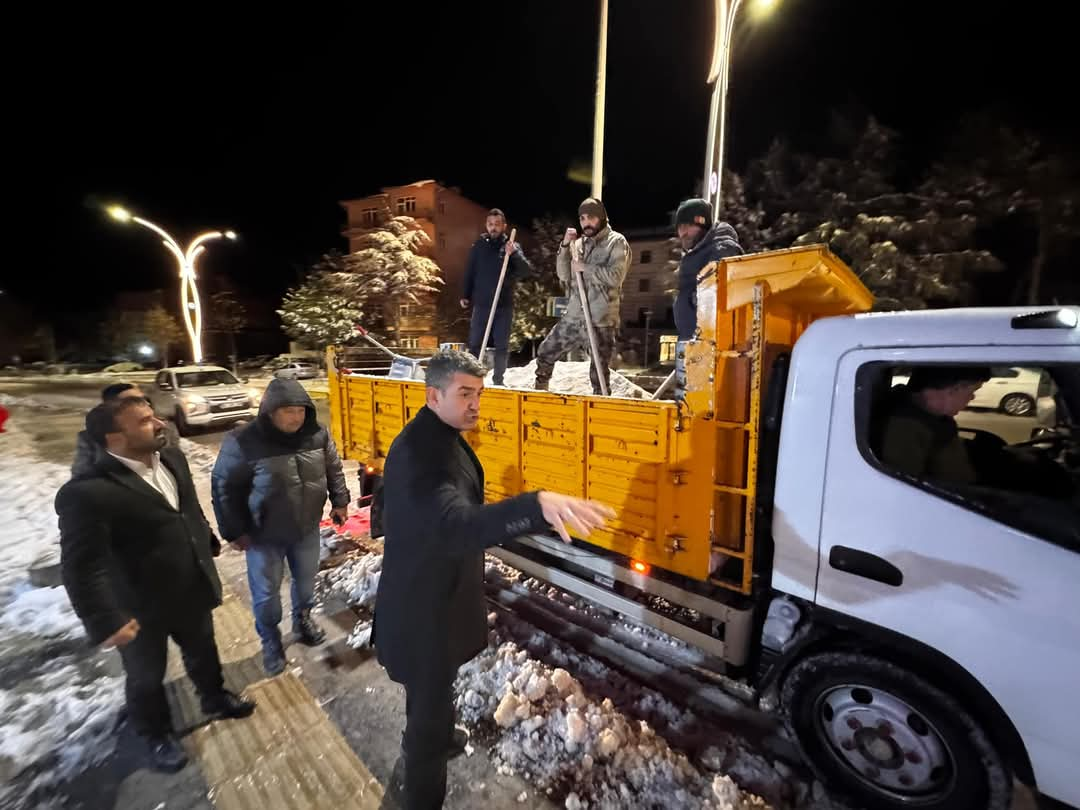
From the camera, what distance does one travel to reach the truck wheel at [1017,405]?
8.19 feet

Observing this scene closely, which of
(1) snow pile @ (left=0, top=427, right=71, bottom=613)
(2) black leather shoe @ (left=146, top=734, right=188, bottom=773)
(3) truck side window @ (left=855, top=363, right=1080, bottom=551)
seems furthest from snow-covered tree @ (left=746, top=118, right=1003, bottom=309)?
(1) snow pile @ (left=0, top=427, right=71, bottom=613)

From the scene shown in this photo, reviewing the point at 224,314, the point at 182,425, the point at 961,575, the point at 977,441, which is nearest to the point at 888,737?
the point at 961,575

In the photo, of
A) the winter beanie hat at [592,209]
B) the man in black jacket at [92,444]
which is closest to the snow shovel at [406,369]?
the winter beanie hat at [592,209]

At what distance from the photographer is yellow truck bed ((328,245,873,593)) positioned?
2.42 m

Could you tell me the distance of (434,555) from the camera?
180cm

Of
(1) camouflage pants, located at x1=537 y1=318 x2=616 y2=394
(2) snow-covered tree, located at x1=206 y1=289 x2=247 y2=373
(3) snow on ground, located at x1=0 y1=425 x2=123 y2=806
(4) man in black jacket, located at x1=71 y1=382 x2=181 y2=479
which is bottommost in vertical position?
(3) snow on ground, located at x1=0 y1=425 x2=123 y2=806

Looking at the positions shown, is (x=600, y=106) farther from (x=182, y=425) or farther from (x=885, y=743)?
(x=182, y=425)

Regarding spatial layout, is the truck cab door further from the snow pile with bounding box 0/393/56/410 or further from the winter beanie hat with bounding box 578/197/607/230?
the snow pile with bounding box 0/393/56/410

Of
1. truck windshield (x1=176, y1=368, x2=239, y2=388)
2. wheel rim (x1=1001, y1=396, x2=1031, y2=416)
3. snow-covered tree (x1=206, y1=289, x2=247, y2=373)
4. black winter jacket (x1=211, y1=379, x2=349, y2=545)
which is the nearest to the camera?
wheel rim (x1=1001, y1=396, x2=1031, y2=416)

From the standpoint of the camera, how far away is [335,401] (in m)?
5.78

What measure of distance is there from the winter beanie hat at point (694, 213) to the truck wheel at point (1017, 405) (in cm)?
244

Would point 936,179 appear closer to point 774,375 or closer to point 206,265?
point 774,375

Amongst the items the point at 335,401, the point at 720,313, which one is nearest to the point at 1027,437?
the point at 720,313

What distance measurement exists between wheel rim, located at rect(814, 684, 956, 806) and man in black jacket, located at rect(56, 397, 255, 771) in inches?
128
